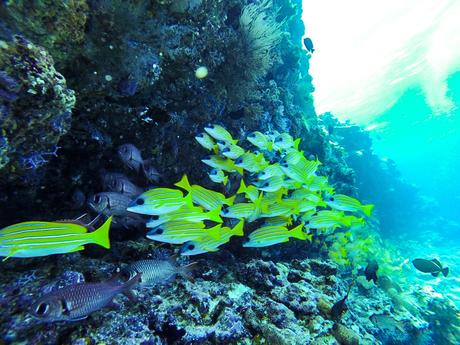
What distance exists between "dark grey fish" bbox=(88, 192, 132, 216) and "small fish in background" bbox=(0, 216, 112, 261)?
2.79 ft

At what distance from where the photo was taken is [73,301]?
2.17 meters

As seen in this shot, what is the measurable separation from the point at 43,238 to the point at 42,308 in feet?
1.83

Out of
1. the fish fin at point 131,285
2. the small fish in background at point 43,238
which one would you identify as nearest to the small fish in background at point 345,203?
the fish fin at point 131,285

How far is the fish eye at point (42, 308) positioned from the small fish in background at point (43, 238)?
448 millimetres

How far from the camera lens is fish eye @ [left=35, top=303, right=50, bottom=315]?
1983 mm

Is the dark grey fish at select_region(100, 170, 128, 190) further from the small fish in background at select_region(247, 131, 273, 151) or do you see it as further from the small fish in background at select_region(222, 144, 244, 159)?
the small fish in background at select_region(247, 131, 273, 151)

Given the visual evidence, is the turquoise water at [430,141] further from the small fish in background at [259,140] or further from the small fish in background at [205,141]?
the small fish in background at [205,141]

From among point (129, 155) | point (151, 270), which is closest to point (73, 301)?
point (151, 270)

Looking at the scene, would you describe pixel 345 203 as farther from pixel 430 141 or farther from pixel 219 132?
pixel 430 141

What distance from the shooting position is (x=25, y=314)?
2533mm

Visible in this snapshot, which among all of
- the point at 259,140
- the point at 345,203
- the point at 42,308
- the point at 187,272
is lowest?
the point at 42,308

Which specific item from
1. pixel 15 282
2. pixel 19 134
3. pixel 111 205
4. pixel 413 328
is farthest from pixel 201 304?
pixel 413 328

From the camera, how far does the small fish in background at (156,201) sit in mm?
3018

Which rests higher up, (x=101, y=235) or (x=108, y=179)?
(x=108, y=179)
